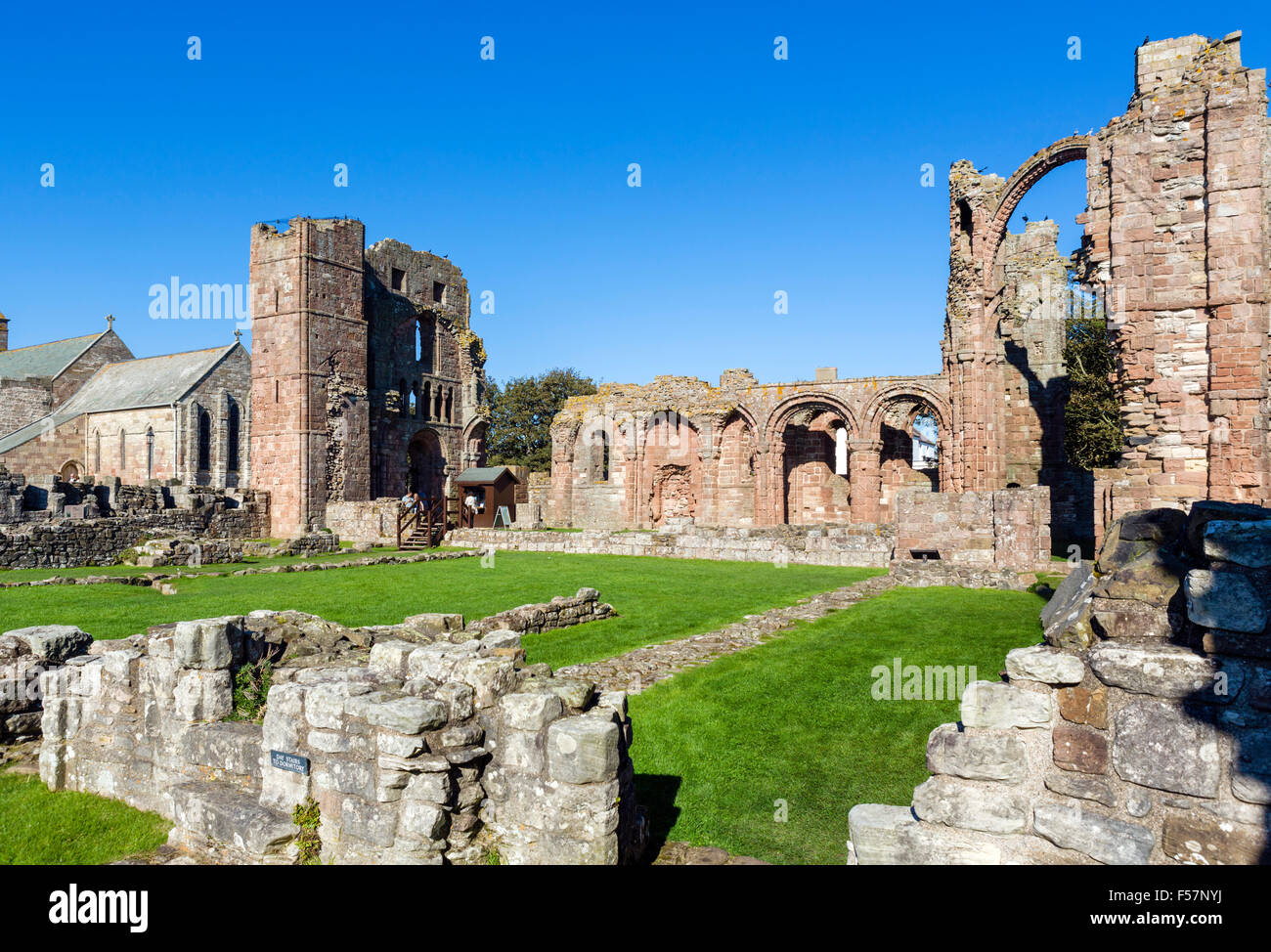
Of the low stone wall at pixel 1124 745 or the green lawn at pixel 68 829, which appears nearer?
the low stone wall at pixel 1124 745

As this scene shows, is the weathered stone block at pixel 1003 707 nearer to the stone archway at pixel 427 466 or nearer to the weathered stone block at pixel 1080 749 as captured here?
the weathered stone block at pixel 1080 749

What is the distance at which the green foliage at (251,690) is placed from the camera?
477cm

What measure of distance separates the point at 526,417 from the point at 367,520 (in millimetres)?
29304

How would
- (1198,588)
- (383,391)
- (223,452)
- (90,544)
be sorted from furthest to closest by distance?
(223,452) < (383,391) < (90,544) < (1198,588)

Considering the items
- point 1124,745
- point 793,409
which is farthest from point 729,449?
point 1124,745

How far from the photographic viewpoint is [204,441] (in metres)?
38.8

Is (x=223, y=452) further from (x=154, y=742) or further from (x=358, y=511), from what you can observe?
(x=154, y=742)

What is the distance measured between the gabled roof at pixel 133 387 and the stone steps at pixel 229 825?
40.1 meters

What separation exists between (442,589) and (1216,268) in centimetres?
1423

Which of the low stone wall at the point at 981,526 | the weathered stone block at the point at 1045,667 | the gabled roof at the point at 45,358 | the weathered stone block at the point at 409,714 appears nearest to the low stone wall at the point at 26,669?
the weathered stone block at the point at 409,714

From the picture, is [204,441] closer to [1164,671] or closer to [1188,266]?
[1188,266]

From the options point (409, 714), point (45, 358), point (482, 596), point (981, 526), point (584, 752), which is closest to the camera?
point (584, 752)
